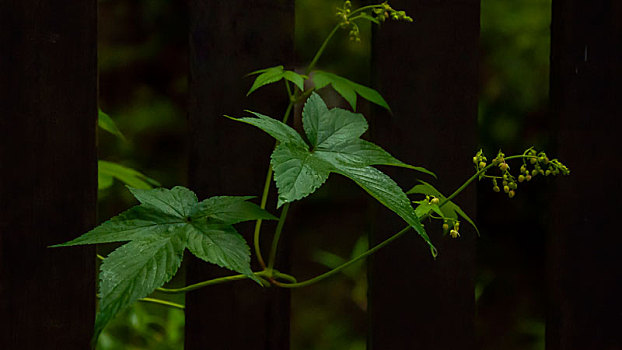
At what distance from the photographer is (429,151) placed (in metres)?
1.20

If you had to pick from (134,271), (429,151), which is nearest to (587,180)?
(429,151)

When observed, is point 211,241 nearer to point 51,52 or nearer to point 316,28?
point 51,52

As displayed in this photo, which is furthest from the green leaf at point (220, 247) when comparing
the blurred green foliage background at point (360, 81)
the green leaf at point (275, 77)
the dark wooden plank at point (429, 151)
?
the blurred green foliage background at point (360, 81)

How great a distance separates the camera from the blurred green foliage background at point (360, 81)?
6.75 feet

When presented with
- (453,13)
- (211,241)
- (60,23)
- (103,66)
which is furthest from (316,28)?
(211,241)

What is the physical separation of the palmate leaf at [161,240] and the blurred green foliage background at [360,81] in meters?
0.91

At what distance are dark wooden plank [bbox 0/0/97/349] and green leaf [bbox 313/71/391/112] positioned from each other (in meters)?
0.38

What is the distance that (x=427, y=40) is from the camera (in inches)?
47.1

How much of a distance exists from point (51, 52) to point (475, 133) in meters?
0.74

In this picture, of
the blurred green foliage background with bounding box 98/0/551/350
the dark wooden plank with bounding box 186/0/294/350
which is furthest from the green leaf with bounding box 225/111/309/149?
the blurred green foliage background with bounding box 98/0/551/350

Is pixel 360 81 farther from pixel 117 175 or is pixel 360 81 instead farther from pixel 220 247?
pixel 220 247

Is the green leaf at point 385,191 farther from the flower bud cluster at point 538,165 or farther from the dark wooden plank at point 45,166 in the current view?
the dark wooden plank at point 45,166

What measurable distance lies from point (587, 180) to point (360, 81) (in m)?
1.10

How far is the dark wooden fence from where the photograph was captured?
1.10 meters
